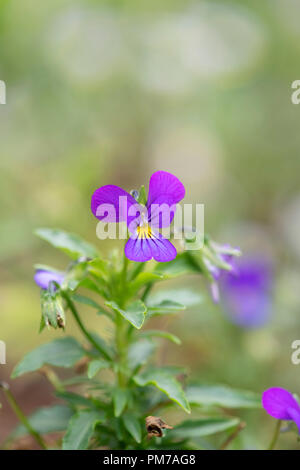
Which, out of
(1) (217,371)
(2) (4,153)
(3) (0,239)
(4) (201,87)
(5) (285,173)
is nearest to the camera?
(1) (217,371)

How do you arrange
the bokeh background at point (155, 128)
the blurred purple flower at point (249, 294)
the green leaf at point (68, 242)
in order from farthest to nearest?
the bokeh background at point (155, 128) < the blurred purple flower at point (249, 294) < the green leaf at point (68, 242)

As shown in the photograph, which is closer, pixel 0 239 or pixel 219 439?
pixel 219 439

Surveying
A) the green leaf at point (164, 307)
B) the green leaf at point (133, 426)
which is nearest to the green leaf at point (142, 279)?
the green leaf at point (164, 307)

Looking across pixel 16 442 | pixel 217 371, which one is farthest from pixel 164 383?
pixel 217 371

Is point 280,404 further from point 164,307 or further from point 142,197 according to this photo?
point 142,197

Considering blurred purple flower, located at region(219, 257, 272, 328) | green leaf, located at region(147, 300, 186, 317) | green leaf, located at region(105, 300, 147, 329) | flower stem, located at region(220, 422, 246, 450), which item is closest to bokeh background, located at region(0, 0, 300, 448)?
blurred purple flower, located at region(219, 257, 272, 328)

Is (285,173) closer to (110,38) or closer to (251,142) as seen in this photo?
(251,142)

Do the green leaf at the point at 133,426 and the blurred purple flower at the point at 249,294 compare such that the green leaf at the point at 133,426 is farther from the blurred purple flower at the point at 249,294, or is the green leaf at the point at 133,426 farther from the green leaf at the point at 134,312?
the blurred purple flower at the point at 249,294
